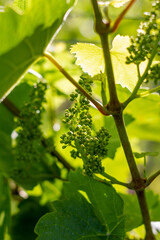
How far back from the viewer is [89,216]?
37.7 inches

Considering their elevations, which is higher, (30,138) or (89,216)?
(30,138)

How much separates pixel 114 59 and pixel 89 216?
1.31 feet

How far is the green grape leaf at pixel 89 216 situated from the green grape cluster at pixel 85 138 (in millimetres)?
122

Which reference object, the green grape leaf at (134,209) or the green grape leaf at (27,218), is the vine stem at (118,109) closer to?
the green grape leaf at (134,209)

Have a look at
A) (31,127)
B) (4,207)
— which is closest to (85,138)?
(31,127)

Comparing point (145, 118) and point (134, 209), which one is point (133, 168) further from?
point (145, 118)

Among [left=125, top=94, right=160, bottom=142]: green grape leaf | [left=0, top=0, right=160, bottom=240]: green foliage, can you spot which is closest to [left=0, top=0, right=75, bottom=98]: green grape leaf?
[left=0, top=0, right=160, bottom=240]: green foliage

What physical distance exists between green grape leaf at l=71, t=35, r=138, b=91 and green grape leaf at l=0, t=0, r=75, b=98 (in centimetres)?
13

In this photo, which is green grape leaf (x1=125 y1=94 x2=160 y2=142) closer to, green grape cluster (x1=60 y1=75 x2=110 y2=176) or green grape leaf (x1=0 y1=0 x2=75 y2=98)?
green grape cluster (x1=60 y1=75 x2=110 y2=176)

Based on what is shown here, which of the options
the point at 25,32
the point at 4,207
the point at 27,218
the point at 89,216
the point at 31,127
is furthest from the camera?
the point at 27,218

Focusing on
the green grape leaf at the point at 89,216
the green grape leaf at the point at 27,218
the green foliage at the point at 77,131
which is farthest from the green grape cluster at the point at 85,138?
the green grape leaf at the point at 27,218

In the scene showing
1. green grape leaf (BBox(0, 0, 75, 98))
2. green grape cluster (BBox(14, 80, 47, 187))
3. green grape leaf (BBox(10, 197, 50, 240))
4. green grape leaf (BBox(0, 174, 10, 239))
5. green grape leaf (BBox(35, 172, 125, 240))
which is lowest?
green grape leaf (BBox(10, 197, 50, 240))

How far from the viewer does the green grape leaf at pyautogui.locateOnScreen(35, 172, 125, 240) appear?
917 millimetres

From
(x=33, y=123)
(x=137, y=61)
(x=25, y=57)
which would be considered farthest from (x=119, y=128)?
(x=33, y=123)
